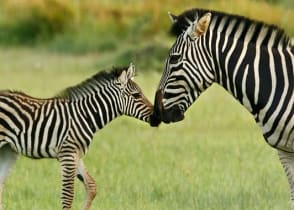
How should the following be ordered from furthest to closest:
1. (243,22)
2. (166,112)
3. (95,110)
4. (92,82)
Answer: (92,82) → (95,110) → (166,112) → (243,22)

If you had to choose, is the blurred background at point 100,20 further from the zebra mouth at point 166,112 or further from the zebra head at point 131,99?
the zebra mouth at point 166,112

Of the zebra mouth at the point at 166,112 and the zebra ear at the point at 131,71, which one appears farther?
the zebra ear at the point at 131,71

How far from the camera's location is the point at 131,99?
27.8ft

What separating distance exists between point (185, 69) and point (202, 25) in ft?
1.27

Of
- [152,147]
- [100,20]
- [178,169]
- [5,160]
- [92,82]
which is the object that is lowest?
[5,160]

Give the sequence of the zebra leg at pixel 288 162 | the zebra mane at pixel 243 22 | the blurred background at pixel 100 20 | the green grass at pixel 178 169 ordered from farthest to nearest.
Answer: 1. the blurred background at pixel 100 20
2. the green grass at pixel 178 169
3. the zebra leg at pixel 288 162
4. the zebra mane at pixel 243 22

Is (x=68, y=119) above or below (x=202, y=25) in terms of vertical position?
below

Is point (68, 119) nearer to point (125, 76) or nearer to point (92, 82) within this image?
point (92, 82)

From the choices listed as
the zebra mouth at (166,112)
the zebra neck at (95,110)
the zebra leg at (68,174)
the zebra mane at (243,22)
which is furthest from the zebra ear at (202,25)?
the zebra leg at (68,174)

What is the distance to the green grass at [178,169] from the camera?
9227mm

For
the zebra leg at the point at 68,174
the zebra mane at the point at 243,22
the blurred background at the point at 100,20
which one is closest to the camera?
the zebra mane at the point at 243,22

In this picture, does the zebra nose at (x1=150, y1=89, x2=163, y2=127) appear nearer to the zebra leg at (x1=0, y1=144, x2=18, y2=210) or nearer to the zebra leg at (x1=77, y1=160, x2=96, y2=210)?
the zebra leg at (x1=77, y1=160, x2=96, y2=210)

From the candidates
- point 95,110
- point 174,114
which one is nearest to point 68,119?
point 95,110

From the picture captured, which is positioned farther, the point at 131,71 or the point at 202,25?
the point at 131,71
